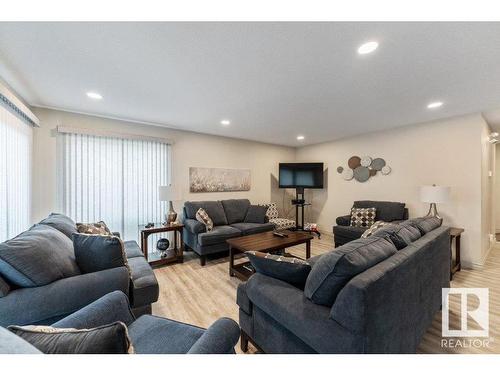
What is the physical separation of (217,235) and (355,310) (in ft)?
8.64

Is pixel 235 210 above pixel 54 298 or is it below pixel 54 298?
above

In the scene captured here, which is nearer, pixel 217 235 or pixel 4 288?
pixel 4 288

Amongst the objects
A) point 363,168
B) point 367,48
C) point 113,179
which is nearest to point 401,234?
point 367,48

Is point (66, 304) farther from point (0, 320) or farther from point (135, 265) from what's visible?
point (135, 265)

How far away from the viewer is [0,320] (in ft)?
3.89

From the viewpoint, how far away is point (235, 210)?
4422 mm

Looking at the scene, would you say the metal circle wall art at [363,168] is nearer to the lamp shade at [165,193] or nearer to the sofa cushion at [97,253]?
the lamp shade at [165,193]

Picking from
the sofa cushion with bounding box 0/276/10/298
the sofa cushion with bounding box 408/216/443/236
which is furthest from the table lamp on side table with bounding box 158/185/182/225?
the sofa cushion with bounding box 408/216/443/236

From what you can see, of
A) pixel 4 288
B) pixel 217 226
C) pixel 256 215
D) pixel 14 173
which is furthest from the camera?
pixel 256 215

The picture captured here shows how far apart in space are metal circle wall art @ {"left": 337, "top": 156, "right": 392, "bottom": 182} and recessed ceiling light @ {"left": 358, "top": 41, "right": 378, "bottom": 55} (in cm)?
315

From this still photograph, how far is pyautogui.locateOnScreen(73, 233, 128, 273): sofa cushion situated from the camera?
1.63m

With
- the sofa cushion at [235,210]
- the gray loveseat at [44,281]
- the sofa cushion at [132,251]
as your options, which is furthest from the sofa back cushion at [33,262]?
the sofa cushion at [235,210]

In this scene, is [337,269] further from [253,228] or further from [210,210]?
[210,210]
